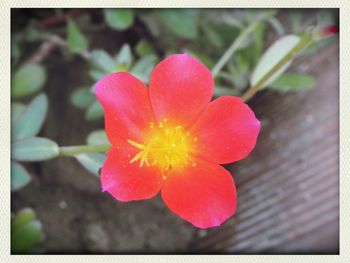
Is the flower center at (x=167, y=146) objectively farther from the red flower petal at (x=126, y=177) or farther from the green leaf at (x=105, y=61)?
the green leaf at (x=105, y=61)

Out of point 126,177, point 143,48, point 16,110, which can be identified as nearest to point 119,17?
point 143,48

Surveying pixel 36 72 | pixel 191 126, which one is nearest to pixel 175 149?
pixel 191 126

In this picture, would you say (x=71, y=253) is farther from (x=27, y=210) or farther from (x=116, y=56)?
→ (x=116, y=56)

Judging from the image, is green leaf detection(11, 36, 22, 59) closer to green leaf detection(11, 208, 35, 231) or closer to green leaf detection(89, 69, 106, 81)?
green leaf detection(89, 69, 106, 81)

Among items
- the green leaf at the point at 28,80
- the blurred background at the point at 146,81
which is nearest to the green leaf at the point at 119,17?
the blurred background at the point at 146,81

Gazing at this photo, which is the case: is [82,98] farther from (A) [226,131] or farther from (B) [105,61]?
(A) [226,131]

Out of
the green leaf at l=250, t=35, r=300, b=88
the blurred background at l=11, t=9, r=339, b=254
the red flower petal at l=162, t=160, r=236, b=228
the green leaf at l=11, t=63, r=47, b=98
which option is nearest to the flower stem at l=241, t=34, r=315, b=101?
the green leaf at l=250, t=35, r=300, b=88
